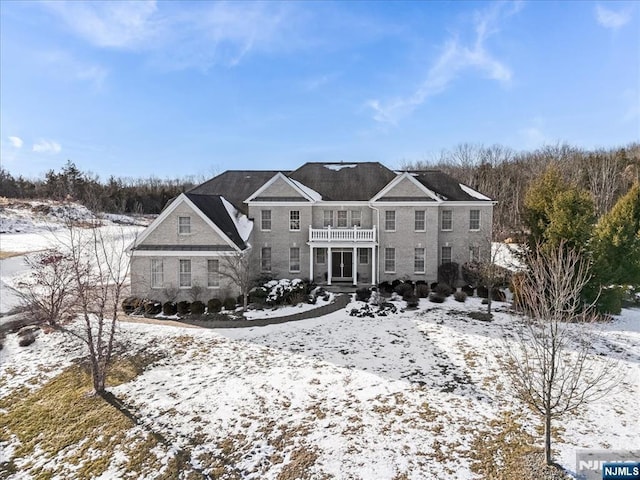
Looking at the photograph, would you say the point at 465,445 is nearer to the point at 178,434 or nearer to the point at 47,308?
the point at 178,434

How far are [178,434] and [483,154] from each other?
217 feet

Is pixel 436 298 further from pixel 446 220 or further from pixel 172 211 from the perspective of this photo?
pixel 172 211

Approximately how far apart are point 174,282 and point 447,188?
2088 centimetres

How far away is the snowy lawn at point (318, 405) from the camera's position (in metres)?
8.70

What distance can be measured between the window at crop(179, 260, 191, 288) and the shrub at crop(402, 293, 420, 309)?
44.9 feet

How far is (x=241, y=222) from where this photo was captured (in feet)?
80.9

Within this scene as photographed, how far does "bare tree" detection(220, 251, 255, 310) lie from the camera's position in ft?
64.2

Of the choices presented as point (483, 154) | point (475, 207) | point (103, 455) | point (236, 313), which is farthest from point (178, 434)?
point (483, 154)

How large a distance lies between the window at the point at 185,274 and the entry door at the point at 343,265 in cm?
1022

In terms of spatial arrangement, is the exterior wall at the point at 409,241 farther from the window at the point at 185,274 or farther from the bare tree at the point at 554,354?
the window at the point at 185,274

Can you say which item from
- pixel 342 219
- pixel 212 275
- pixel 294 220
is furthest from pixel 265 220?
pixel 212 275

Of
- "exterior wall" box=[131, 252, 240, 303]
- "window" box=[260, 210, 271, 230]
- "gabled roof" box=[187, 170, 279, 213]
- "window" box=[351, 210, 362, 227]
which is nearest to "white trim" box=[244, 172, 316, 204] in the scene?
"window" box=[260, 210, 271, 230]

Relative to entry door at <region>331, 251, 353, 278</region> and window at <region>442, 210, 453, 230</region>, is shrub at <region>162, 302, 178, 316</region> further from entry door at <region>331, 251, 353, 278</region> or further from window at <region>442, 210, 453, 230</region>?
window at <region>442, 210, 453, 230</region>

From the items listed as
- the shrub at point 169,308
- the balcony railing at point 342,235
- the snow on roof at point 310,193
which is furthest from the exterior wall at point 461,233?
the shrub at point 169,308
